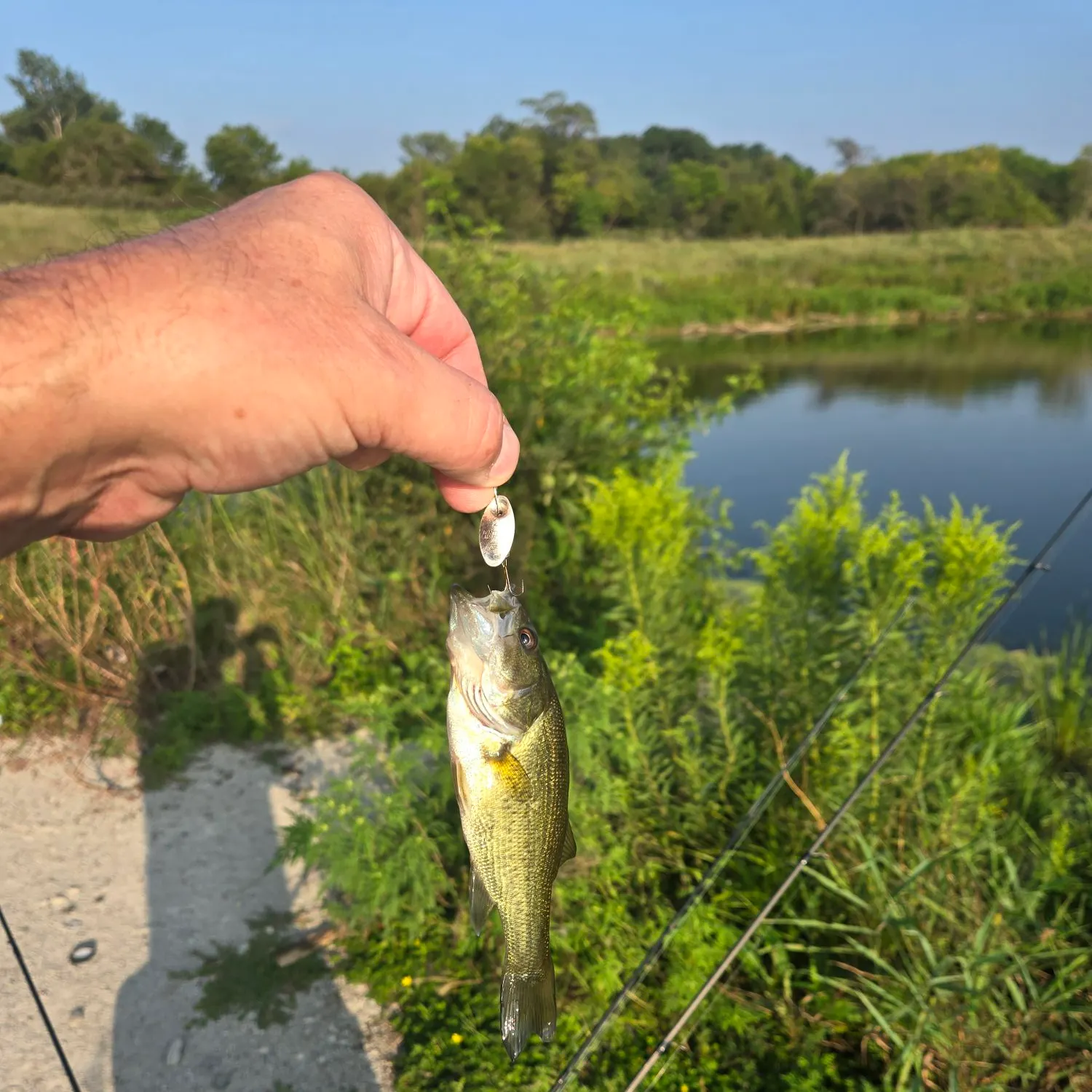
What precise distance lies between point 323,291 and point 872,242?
39.4 metres

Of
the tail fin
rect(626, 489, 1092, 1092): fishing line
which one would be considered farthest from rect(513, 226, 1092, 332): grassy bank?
the tail fin

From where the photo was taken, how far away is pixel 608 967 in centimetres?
288

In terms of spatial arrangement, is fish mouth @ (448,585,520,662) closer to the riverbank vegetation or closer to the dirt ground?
the riverbank vegetation

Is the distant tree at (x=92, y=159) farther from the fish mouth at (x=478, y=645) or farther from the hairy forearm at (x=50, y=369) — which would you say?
the fish mouth at (x=478, y=645)

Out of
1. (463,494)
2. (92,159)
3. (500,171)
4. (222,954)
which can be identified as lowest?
(222,954)

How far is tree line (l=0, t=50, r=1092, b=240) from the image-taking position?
24.3 ft

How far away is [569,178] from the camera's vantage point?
71.9ft

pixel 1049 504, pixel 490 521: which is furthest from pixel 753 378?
pixel 1049 504

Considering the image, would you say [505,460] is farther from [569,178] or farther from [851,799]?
[569,178]

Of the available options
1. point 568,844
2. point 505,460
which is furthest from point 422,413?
point 568,844

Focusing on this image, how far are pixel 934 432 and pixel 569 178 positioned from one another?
1311 cm

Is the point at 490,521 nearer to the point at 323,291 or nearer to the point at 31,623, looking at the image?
the point at 323,291

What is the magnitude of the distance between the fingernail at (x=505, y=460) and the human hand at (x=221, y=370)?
0.04 metres

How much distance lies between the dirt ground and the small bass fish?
76.1 inches
